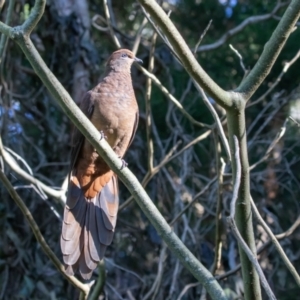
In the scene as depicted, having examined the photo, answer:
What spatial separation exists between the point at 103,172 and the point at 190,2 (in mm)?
2096

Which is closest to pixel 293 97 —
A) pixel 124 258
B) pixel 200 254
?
pixel 200 254

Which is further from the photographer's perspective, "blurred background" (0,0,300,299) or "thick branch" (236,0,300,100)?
"blurred background" (0,0,300,299)

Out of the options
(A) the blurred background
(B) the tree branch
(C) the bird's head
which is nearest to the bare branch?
(A) the blurred background

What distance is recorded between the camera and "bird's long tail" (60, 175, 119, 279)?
119 inches

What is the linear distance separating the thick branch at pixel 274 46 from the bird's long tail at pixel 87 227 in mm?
1195

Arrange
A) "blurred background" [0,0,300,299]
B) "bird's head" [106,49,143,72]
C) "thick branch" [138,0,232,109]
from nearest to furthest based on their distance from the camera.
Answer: "thick branch" [138,0,232,109] < "bird's head" [106,49,143,72] < "blurred background" [0,0,300,299]

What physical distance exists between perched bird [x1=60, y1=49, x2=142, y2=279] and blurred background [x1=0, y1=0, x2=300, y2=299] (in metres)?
0.61

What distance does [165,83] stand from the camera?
194 inches

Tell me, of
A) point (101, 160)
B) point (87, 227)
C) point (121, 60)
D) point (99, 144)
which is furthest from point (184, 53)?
point (121, 60)

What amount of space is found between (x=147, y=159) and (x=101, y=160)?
1.03m

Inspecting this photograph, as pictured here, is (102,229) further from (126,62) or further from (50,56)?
(50,56)

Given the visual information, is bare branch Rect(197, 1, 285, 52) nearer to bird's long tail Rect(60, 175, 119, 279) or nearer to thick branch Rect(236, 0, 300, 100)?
bird's long tail Rect(60, 175, 119, 279)

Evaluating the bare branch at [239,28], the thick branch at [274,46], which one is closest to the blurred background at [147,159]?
the bare branch at [239,28]

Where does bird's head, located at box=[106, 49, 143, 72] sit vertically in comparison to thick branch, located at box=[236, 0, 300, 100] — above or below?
above
